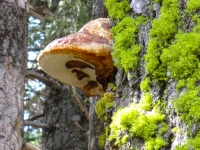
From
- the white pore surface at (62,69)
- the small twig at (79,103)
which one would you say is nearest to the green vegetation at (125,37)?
the white pore surface at (62,69)

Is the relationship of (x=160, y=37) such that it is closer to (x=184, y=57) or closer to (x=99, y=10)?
(x=184, y=57)

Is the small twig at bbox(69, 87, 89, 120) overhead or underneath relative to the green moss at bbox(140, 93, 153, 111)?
underneath

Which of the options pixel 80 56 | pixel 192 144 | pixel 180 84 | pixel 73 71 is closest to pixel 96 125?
pixel 73 71

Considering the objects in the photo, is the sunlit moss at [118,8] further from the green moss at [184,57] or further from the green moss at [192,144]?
the green moss at [192,144]

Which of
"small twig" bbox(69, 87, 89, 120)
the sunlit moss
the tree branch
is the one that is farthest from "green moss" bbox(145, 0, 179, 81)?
the tree branch

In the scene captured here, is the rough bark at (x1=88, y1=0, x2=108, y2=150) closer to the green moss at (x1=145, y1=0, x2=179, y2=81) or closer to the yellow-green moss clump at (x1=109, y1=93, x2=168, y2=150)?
the yellow-green moss clump at (x1=109, y1=93, x2=168, y2=150)

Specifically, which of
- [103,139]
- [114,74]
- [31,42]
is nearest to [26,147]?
[103,139]

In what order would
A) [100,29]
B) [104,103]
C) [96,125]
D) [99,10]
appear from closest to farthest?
[104,103] → [100,29] → [96,125] → [99,10]
